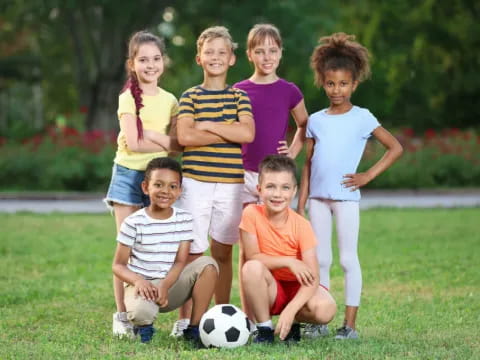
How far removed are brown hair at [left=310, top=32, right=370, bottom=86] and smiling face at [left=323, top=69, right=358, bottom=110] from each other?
0.04 meters

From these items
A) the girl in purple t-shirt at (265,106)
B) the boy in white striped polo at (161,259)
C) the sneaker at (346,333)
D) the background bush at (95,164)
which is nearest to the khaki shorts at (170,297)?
the boy in white striped polo at (161,259)

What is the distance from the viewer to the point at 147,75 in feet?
19.2

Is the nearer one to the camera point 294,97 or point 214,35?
point 214,35

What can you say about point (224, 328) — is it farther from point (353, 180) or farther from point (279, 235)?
point (353, 180)

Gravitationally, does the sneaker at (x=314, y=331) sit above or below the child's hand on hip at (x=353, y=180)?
below

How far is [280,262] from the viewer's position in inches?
211

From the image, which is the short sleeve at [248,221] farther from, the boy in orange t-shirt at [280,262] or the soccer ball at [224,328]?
the soccer ball at [224,328]

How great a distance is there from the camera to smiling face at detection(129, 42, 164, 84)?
5840 mm

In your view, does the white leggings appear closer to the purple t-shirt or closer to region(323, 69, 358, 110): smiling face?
the purple t-shirt

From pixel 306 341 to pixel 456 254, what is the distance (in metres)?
4.94

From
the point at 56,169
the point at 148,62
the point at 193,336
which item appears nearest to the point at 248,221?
the point at 193,336

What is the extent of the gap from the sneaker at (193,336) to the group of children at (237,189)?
1.3 inches

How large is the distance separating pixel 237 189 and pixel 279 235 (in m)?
0.51

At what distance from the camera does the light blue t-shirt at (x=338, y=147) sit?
5824 millimetres
